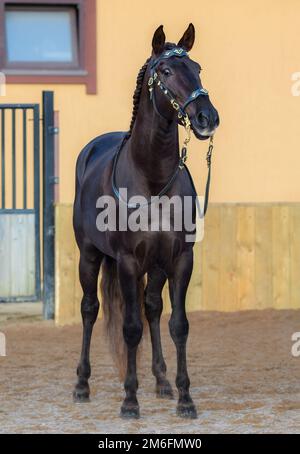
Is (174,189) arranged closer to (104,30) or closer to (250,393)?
(250,393)

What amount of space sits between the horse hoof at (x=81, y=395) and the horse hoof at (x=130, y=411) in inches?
26.3

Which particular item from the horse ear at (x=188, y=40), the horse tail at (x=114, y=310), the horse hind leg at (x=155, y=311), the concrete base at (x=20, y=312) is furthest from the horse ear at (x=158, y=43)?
the concrete base at (x=20, y=312)

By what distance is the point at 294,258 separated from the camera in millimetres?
10406

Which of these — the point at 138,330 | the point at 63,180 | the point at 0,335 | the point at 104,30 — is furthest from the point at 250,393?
the point at 104,30

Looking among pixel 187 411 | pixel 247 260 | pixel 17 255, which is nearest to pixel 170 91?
pixel 187 411

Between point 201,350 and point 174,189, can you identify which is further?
point 201,350

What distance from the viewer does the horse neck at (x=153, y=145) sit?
20.0ft

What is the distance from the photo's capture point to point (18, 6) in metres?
12.1

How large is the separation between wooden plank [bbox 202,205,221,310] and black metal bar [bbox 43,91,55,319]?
60.6 inches

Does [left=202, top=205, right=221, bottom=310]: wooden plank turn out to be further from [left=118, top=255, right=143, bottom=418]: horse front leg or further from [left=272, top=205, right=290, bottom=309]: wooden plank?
[left=118, top=255, right=143, bottom=418]: horse front leg

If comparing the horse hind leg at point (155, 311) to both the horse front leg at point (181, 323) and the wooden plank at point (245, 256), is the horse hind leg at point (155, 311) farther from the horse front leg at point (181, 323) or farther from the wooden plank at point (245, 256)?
the wooden plank at point (245, 256)

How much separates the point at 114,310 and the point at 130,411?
1.09m
